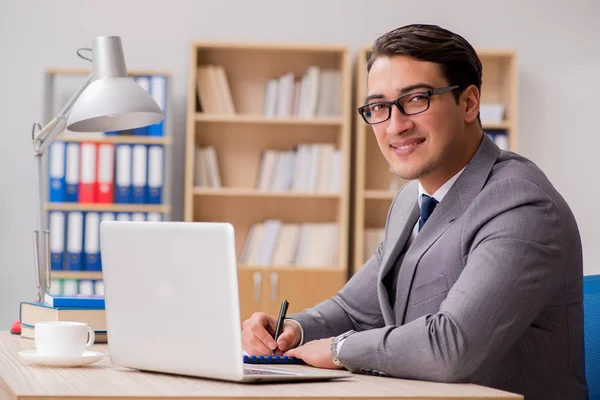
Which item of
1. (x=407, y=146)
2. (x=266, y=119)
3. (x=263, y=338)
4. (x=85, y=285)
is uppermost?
(x=266, y=119)

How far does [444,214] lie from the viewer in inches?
67.2

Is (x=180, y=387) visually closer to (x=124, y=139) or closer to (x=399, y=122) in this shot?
(x=399, y=122)

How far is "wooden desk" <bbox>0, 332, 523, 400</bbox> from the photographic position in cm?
116

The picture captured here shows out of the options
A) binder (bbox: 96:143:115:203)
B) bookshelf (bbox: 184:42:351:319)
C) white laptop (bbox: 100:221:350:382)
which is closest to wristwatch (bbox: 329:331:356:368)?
white laptop (bbox: 100:221:350:382)

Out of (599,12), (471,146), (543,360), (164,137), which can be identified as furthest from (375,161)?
(543,360)

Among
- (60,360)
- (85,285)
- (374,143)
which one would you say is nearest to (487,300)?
(60,360)

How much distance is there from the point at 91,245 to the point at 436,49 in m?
3.08

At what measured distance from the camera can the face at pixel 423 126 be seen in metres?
1.78

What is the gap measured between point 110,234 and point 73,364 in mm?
240

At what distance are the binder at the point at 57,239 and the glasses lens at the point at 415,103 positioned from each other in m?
3.07

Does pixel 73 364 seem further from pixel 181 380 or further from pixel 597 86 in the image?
pixel 597 86

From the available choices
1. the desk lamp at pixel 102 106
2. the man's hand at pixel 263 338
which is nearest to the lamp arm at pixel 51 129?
the desk lamp at pixel 102 106

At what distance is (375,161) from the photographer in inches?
196

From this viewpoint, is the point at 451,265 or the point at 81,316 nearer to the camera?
the point at 451,265
